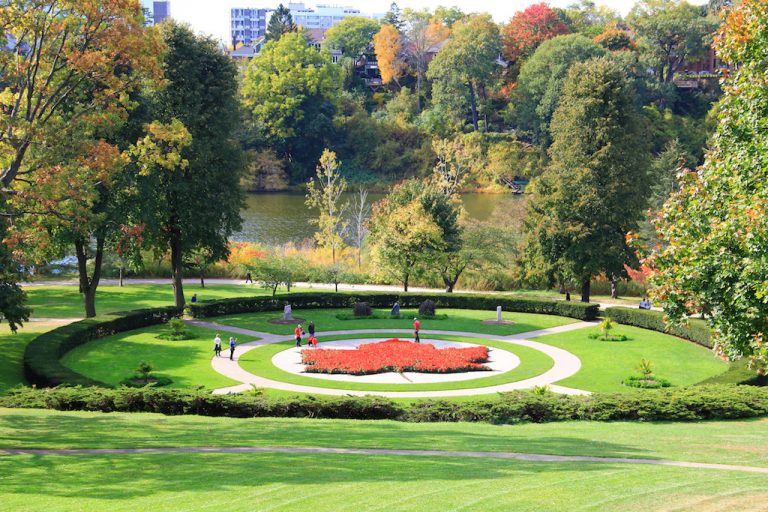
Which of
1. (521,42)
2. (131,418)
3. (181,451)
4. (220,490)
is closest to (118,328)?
(131,418)

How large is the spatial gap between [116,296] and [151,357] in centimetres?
1808

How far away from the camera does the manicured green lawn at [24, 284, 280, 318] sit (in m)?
47.2

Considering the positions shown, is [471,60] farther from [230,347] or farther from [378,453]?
[378,453]

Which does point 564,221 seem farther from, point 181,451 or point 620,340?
point 181,451

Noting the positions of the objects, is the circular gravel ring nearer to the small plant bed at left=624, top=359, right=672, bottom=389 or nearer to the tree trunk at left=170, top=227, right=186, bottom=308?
the small plant bed at left=624, top=359, right=672, bottom=389

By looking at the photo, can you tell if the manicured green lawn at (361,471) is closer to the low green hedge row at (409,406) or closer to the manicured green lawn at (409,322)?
the low green hedge row at (409,406)

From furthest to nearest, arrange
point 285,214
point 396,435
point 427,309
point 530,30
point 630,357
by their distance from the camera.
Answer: point 530,30 < point 285,214 < point 427,309 < point 630,357 < point 396,435

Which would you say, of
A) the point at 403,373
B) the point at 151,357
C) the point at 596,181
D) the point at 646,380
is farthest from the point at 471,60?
the point at 646,380

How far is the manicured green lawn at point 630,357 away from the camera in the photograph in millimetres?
32438

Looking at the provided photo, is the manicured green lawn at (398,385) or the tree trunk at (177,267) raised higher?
the tree trunk at (177,267)

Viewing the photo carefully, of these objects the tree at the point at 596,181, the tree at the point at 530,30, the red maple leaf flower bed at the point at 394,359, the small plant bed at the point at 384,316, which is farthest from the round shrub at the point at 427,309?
the tree at the point at 530,30

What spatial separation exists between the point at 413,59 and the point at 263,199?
4328cm

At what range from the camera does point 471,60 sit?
113 meters

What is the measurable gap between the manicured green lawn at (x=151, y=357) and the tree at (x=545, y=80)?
71116 mm
